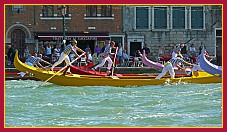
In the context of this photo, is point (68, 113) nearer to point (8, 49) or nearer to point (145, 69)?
point (145, 69)

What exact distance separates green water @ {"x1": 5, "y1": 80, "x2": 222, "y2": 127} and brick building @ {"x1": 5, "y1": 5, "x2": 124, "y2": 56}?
12.0 m

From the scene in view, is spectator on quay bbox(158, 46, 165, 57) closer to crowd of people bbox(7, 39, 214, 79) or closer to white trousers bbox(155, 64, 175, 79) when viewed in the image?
crowd of people bbox(7, 39, 214, 79)

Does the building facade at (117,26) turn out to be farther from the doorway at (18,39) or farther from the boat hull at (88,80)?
the boat hull at (88,80)

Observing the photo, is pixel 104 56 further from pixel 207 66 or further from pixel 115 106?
pixel 115 106

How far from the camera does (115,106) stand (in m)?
11.0

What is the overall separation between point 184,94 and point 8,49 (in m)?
14.0

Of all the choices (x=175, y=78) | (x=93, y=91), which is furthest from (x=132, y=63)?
(x=93, y=91)

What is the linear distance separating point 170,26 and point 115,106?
1762cm

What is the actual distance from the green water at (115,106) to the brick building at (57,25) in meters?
12.0

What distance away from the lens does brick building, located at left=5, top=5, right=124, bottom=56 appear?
88.3 ft

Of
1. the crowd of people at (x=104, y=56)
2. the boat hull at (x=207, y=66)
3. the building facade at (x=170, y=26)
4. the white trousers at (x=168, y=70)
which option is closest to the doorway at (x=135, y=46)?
the building facade at (x=170, y=26)

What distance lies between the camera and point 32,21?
27.2 meters

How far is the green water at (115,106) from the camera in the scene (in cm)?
912

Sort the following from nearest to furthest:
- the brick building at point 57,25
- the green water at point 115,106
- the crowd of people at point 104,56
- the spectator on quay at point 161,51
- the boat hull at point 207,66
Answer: the green water at point 115,106 → the boat hull at point 207,66 → the crowd of people at point 104,56 → the spectator on quay at point 161,51 → the brick building at point 57,25
